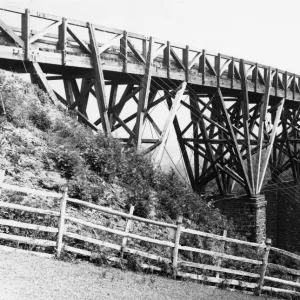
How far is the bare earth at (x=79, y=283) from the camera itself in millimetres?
6253

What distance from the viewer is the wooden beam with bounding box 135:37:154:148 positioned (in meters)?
13.3

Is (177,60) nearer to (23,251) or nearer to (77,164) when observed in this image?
(77,164)

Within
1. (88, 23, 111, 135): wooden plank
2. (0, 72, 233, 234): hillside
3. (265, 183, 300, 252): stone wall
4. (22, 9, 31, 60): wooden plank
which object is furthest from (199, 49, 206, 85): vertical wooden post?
(265, 183, 300, 252): stone wall

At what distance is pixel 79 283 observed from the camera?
689 cm

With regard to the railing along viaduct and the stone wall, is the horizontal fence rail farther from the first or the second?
the stone wall

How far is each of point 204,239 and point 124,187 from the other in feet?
6.79

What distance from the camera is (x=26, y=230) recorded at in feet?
26.7

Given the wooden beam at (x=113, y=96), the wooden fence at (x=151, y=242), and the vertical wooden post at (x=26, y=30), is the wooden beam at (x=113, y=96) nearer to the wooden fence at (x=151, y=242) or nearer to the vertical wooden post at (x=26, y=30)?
the vertical wooden post at (x=26, y=30)

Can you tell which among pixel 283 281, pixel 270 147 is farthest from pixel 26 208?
pixel 270 147

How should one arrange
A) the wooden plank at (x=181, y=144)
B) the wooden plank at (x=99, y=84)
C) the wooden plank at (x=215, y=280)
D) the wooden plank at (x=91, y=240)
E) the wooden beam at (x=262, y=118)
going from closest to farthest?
1. the wooden plank at (x=91, y=240)
2. the wooden plank at (x=215, y=280)
3. the wooden plank at (x=99, y=84)
4. the wooden plank at (x=181, y=144)
5. the wooden beam at (x=262, y=118)

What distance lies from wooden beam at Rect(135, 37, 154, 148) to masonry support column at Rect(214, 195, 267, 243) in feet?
19.2

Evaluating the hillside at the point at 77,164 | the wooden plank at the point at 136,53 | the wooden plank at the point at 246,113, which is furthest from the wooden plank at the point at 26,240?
the wooden plank at the point at 246,113

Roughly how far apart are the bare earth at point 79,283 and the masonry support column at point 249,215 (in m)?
8.57

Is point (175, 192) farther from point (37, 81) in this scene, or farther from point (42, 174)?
point (37, 81)
